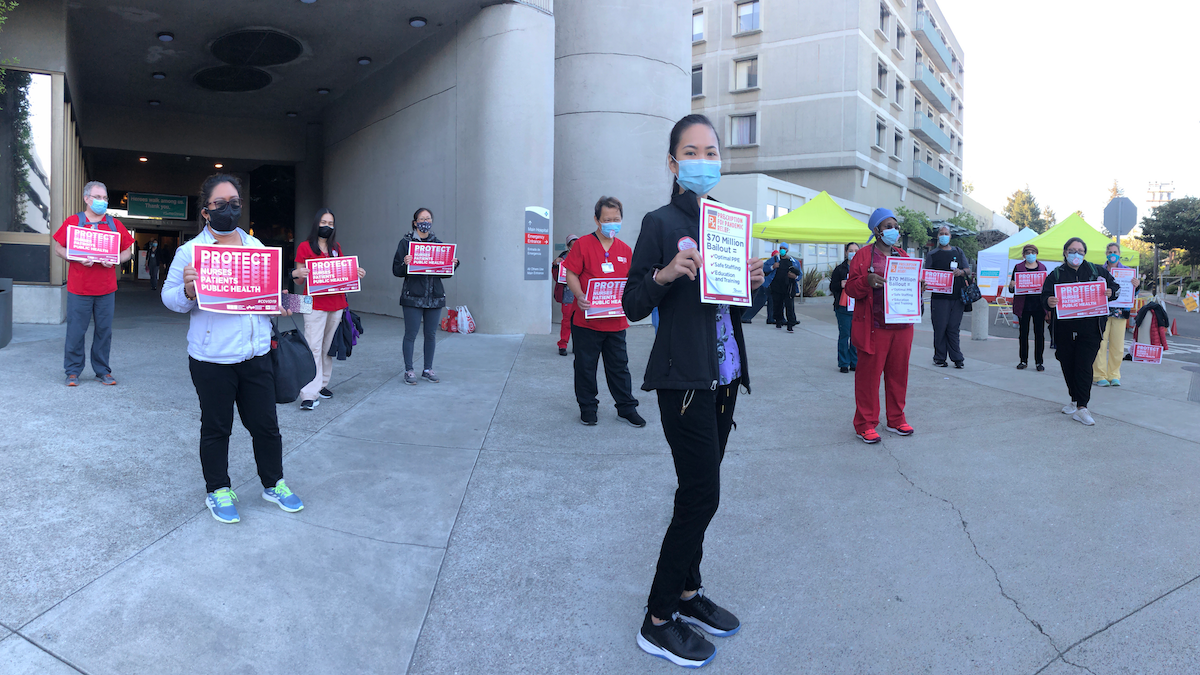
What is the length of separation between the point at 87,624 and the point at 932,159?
52683mm

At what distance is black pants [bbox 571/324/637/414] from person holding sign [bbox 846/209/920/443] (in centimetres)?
202

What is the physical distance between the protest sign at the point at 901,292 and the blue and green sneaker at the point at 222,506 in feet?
16.6

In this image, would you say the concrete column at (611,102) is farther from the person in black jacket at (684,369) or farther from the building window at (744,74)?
the building window at (744,74)

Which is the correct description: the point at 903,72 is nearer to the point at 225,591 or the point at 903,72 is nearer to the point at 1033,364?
the point at 1033,364

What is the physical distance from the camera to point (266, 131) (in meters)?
21.8

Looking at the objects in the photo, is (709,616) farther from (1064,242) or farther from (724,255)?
(1064,242)

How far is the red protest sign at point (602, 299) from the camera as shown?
626 cm

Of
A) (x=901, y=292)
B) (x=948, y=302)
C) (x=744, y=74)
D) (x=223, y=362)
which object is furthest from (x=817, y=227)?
(x=744, y=74)

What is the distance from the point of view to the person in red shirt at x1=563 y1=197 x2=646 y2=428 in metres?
6.40

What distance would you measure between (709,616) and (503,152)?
10.9 m

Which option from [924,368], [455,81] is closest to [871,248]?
[924,368]

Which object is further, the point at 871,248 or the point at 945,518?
the point at 871,248

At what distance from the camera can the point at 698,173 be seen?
2.82 meters

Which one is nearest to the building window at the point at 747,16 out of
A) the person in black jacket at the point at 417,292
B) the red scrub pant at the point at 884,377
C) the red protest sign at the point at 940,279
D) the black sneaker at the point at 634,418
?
the red protest sign at the point at 940,279
